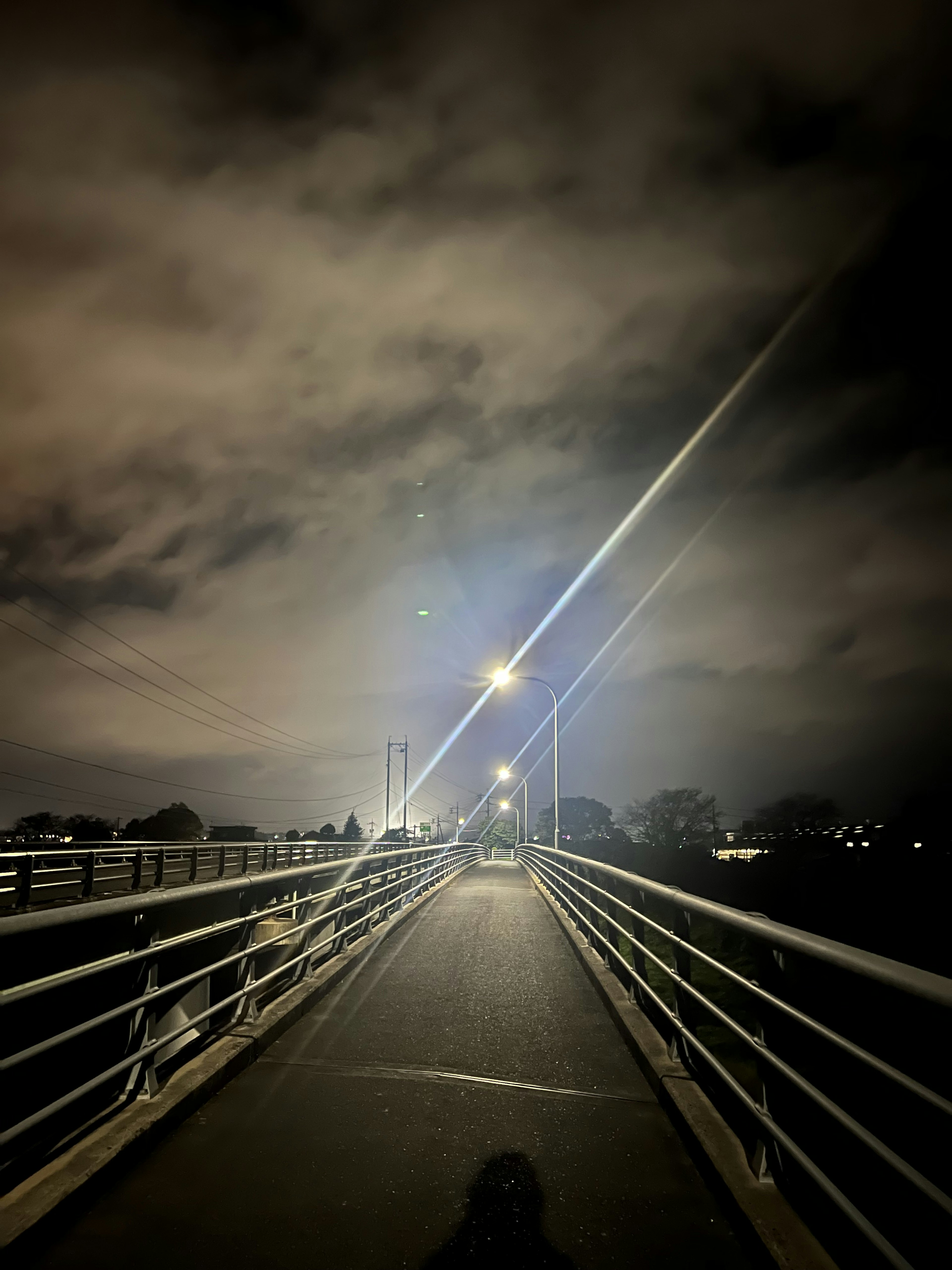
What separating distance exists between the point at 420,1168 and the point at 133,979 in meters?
2.46

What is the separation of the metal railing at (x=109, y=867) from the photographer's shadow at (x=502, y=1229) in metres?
4.67

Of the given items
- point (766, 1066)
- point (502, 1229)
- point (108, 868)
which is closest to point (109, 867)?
point (108, 868)

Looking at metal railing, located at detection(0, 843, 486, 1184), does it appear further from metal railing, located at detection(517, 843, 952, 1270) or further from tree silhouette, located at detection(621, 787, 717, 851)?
tree silhouette, located at detection(621, 787, 717, 851)

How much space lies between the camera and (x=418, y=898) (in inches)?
714

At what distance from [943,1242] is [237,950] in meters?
4.66

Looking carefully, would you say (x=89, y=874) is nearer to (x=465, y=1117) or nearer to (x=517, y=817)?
(x=465, y=1117)

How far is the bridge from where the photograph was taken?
2.94m

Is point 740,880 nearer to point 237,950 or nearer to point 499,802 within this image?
point 237,950

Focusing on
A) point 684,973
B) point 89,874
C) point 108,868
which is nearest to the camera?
point 684,973

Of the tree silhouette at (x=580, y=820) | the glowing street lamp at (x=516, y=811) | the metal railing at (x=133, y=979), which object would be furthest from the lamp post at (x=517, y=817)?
the tree silhouette at (x=580, y=820)

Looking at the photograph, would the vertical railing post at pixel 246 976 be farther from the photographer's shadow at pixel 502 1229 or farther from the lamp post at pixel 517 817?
the lamp post at pixel 517 817

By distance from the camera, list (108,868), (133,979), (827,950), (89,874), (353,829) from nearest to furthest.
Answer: (827,950), (133,979), (89,874), (108,868), (353,829)

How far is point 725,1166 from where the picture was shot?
11.6 ft

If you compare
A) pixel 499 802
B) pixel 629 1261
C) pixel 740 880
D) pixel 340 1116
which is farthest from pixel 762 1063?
pixel 499 802
